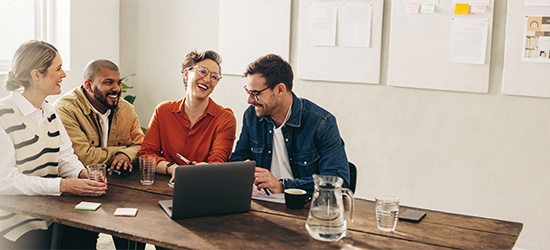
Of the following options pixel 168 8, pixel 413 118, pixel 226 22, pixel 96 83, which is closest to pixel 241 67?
pixel 226 22

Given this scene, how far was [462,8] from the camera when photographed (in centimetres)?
391

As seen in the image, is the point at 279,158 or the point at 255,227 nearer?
the point at 255,227

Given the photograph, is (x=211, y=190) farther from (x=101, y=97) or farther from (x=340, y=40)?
(x=340, y=40)

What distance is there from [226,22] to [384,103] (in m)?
1.35

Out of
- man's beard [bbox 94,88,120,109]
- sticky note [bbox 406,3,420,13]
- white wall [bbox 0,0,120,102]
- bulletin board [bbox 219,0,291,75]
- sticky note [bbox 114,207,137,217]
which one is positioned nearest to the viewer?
sticky note [bbox 114,207,137,217]

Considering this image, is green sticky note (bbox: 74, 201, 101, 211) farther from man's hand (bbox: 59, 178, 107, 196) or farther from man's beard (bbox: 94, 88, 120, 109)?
man's beard (bbox: 94, 88, 120, 109)

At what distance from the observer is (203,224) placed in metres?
2.19

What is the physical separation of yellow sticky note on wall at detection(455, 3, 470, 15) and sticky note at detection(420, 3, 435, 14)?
0.15m

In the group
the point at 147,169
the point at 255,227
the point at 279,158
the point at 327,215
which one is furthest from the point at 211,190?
the point at 279,158

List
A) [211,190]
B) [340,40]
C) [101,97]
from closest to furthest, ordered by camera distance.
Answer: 1. [211,190]
2. [101,97]
3. [340,40]

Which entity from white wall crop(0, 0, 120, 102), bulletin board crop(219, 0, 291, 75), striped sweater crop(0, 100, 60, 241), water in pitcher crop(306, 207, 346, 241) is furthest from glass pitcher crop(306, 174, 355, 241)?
white wall crop(0, 0, 120, 102)

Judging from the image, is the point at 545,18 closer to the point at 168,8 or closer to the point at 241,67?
the point at 241,67

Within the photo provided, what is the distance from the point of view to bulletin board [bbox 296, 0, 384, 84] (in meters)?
4.18

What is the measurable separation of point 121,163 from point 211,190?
0.90 metres
